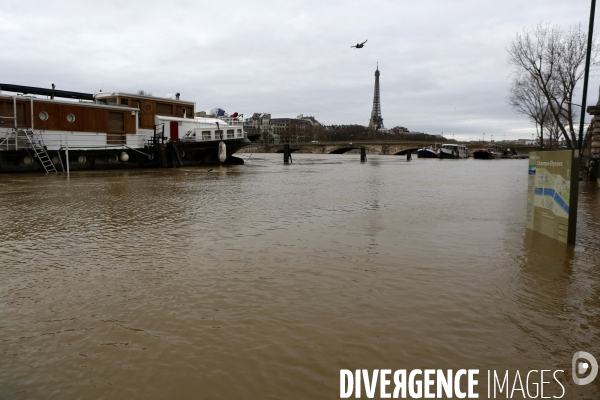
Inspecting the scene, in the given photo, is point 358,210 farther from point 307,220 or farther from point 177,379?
point 177,379

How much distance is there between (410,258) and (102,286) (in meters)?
3.85

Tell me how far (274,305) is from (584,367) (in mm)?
2542

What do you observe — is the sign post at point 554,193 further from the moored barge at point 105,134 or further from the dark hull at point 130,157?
the dark hull at point 130,157

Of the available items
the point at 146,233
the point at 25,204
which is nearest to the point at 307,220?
the point at 146,233

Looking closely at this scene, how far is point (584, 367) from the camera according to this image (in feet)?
10.7

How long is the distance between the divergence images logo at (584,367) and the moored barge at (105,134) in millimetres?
24798

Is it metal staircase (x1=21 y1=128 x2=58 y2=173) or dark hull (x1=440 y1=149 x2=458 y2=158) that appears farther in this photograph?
dark hull (x1=440 y1=149 x2=458 y2=158)

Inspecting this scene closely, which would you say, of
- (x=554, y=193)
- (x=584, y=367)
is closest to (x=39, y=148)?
(x=554, y=193)

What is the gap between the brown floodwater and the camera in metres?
3.18

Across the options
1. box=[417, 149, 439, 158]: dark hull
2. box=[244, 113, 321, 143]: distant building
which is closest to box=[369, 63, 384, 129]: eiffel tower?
box=[244, 113, 321, 143]: distant building

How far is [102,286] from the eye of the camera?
496cm

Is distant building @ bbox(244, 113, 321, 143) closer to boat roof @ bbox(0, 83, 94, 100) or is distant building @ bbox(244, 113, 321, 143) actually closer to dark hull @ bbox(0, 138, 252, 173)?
boat roof @ bbox(0, 83, 94, 100)

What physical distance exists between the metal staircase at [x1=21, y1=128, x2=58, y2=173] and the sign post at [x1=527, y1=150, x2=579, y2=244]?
964 inches

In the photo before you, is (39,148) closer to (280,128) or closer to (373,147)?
(373,147)
